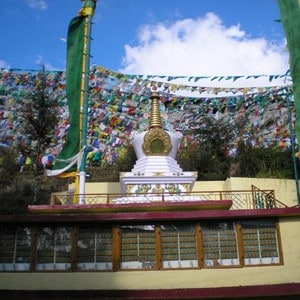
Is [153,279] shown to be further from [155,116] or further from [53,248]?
[155,116]

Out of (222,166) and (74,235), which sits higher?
(222,166)

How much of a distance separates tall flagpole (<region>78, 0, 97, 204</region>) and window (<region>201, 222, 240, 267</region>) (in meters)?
4.11

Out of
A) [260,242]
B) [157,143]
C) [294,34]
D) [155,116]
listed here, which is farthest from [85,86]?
[294,34]

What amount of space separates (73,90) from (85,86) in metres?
0.45

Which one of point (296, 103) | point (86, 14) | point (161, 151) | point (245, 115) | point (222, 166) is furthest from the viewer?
point (245, 115)

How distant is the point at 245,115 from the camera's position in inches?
1400

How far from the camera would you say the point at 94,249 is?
10617 mm

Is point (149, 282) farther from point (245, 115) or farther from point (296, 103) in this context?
point (245, 115)

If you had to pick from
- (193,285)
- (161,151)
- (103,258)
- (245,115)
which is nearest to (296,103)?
(193,285)

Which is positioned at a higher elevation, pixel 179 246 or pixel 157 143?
pixel 157 143

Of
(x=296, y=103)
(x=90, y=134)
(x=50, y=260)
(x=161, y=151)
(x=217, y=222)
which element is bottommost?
(x=50, y=260)

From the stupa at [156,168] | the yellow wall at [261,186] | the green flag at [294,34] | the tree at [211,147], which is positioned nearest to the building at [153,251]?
the stupa at [156,168]

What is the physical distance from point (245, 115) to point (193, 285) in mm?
26975

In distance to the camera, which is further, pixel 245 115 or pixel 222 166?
pixel 245 115
